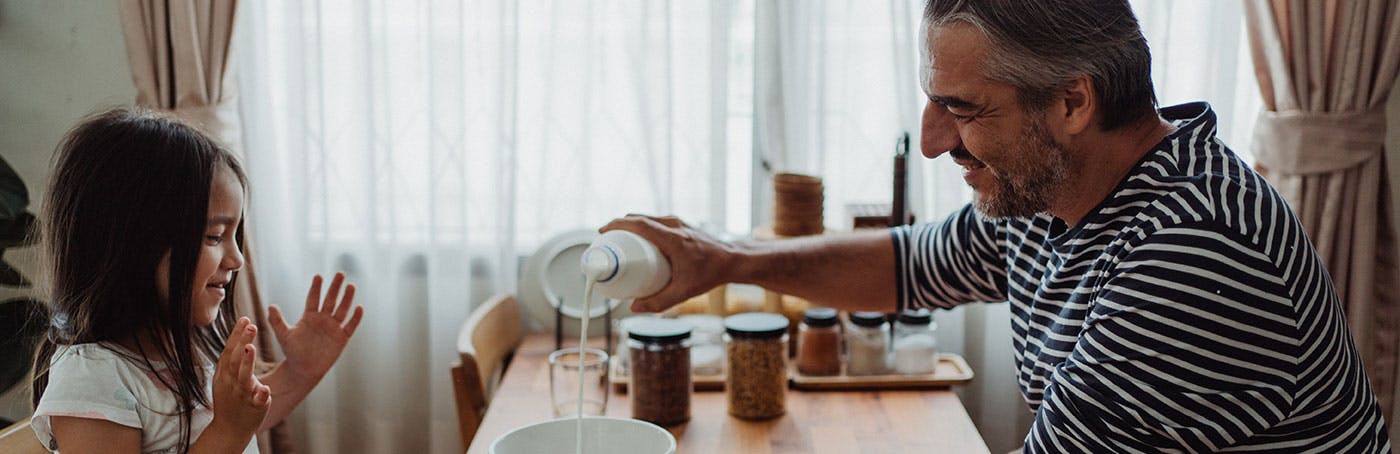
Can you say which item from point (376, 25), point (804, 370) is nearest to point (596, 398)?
point (804, 370)

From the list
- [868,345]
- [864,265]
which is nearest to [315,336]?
[864,265]

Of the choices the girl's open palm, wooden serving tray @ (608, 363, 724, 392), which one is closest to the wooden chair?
wooden serving tray @ (608, 363, 724, 392)

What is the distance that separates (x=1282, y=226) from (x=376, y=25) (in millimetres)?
1699

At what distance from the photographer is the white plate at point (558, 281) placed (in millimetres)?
2143

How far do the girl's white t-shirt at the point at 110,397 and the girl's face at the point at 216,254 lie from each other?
0.28ft

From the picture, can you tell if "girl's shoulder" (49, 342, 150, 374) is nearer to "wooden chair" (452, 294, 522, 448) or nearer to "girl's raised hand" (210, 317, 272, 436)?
"girl's raised hand" (210, 317, 272, 436)

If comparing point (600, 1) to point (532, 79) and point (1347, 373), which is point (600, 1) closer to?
point (532, 79)

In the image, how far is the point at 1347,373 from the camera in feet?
3.78

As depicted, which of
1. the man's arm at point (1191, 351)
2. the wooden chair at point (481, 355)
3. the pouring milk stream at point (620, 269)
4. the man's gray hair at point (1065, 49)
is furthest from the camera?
the wooden chair at point (481, 355)

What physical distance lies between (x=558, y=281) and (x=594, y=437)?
1.00 m

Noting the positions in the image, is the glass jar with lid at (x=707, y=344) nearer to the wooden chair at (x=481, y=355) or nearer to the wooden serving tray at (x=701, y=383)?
the wooden serving tray at (x=701, y=383)

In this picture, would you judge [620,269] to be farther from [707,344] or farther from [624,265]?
[707,344]

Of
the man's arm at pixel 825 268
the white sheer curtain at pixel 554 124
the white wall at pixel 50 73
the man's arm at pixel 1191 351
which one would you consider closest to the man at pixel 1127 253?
the man's arm at pixel 1191 351

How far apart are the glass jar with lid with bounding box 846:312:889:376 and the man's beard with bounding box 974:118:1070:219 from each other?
654 mm
